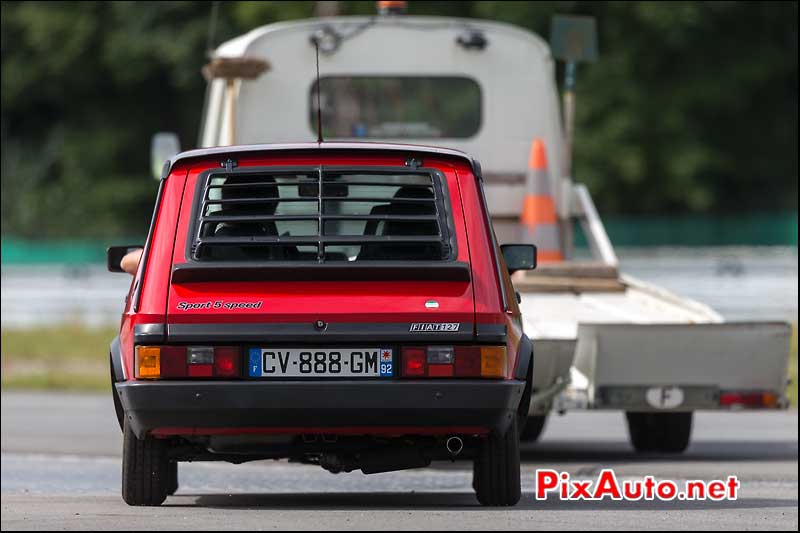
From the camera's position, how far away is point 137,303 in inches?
344

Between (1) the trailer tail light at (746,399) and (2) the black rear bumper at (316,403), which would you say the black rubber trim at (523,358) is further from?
(1) the trailer tail light at (746,399)

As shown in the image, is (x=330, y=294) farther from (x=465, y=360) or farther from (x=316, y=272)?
(x=465, y=360)

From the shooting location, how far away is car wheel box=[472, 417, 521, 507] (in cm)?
916

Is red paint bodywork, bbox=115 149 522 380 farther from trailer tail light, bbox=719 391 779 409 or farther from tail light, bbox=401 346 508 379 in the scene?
trailer tail light, bbox=719 391 779 409

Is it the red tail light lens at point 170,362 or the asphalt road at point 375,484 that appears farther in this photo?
the red tail light lens at point 170,362

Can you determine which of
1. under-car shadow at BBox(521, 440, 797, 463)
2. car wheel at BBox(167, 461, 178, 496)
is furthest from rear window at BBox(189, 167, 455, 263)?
under-car shadow at BBox(521, 440, 797, 463)

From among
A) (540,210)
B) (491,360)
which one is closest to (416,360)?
(491,360)

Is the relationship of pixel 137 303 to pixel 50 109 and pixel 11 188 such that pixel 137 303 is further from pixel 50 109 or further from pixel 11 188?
pixel 50 109

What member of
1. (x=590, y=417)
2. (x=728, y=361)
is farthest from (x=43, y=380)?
(x=728, y=361)

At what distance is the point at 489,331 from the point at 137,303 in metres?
1.46

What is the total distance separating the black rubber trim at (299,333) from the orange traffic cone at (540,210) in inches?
286

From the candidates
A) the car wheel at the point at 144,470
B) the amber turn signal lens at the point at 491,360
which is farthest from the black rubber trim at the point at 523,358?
the car wheel at the point at 144,470

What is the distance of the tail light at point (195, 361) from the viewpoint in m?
8.61

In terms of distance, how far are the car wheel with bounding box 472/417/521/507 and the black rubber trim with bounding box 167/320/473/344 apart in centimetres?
77
